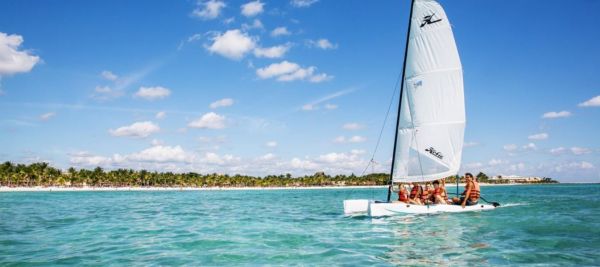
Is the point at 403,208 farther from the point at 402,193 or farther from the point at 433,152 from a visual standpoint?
the point at 433,152

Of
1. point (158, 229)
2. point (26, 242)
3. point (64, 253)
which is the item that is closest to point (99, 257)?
point (64, 253)

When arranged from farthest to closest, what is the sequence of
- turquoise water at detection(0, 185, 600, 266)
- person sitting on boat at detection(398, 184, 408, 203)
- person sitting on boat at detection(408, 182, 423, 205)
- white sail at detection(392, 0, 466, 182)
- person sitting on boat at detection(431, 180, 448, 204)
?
person sitting on boat at detection(408, 182, 423, 205), person sitting on boat at detection(431, 180, 448, 204), white sail at detection(392, 0, 466, 182), person sitting on boat at detection(398, 184, 408, 203), turquoise water at detection(0, 185, 600, 266)

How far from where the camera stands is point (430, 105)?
88.7 feet

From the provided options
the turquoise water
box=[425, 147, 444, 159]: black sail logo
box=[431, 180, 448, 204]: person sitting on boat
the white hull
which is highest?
box=[425, 147, 444, 159]: black sail logo

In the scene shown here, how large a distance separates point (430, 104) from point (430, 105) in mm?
63

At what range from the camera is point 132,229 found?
2309cm

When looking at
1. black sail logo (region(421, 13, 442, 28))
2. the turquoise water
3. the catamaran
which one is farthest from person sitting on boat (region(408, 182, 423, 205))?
black sail logo (region(421, 13, 442, 28))

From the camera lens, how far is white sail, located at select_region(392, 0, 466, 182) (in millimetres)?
26828

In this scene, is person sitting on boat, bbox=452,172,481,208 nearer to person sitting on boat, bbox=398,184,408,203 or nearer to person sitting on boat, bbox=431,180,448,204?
person sitting on boat, bbox=431,180,448,204

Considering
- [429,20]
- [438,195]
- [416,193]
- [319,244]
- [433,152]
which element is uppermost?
[429,20]

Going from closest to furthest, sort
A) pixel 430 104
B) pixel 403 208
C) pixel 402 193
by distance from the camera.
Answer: pixel 403 208 → pixel 402 193 → pixel 430 104

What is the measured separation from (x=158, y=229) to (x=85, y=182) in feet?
591

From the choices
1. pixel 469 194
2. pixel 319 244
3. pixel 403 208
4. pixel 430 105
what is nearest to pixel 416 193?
pixel 403 208

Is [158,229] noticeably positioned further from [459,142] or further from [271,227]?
[459,142]
